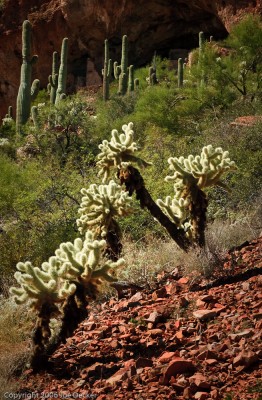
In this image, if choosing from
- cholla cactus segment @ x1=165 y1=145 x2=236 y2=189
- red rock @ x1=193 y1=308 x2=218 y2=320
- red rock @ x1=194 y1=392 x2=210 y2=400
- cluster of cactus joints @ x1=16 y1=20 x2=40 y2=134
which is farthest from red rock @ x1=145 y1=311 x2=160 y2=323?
cluster of cactus joints @ x1=16 y1=20 x2=40 y2=134

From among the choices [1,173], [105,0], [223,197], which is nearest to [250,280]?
[223,197]

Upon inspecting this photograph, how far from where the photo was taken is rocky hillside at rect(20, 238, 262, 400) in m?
3.46

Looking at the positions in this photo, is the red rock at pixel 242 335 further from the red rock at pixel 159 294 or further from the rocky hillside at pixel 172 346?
the red rock at pixel 159 294

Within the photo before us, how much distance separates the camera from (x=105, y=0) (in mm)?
38906

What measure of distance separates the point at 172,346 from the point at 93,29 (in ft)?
132

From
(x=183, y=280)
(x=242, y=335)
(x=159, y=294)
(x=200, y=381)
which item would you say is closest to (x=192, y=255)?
(x=183, y=280)

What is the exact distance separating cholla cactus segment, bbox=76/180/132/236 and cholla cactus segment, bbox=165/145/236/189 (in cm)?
65

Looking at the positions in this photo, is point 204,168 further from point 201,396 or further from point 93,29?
point 93,29

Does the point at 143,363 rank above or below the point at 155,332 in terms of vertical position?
below

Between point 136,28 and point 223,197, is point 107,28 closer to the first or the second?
point 136,28

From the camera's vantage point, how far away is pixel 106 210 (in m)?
6.16

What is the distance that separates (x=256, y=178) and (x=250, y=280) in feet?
15.7

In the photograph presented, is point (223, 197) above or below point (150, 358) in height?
above

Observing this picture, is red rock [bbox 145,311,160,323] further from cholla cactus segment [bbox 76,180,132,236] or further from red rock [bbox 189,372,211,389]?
cholla cactus segment [bbox 76,180,132,236]
